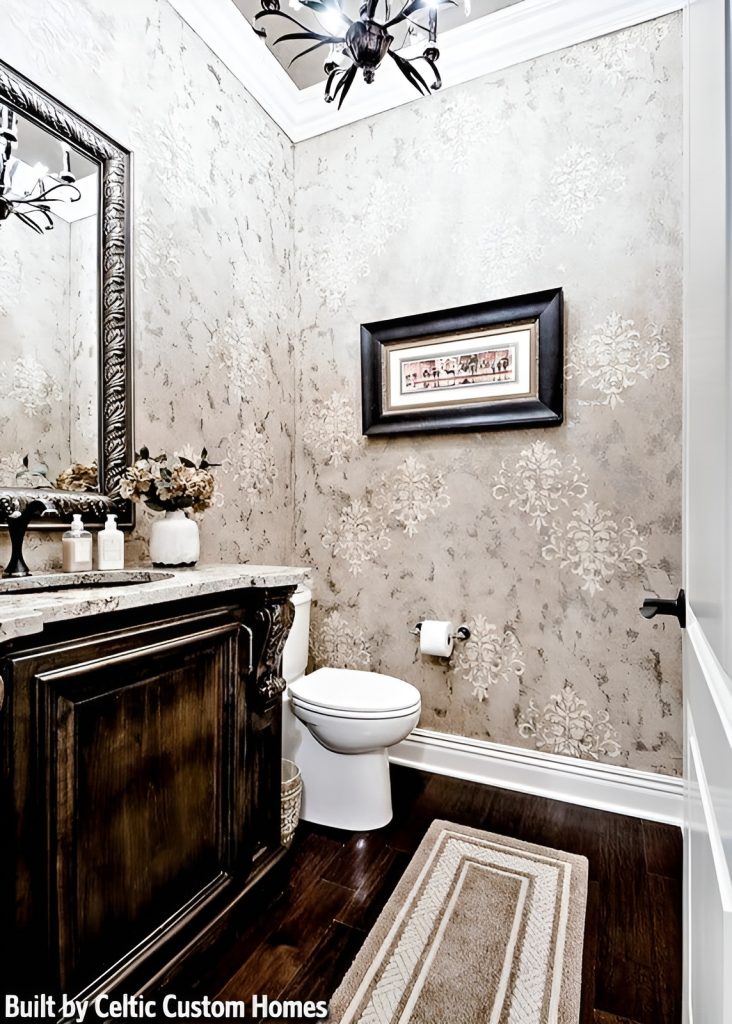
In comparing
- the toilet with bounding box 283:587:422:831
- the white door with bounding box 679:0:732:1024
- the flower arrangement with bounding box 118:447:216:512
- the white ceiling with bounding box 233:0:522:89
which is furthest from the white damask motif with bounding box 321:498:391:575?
the white ceiling with bounding box 233:0:522:89

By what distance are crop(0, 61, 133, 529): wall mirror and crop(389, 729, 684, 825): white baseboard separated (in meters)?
1.48

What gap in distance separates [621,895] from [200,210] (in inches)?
101

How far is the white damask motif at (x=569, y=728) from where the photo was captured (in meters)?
1.87

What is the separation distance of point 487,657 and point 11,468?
5.57 ft

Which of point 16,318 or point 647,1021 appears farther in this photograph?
point 16,318

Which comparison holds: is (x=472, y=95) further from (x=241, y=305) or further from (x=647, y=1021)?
(x=647, y=1021)

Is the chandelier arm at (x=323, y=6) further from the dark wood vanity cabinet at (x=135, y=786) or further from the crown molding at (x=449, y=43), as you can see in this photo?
the dark wood vanity cabinet at (x=135, y=786)

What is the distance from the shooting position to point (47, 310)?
1411 millimetres

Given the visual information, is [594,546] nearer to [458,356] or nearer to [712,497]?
[458,356]

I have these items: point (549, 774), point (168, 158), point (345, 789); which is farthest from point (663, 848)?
point (168, 158)

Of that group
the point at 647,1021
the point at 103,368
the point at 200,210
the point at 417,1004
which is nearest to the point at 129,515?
the point at 103,368

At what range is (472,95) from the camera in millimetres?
2072

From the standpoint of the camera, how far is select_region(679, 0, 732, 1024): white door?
43cm

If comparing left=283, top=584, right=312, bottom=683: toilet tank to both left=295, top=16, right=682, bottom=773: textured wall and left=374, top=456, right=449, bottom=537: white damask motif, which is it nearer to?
left=295, top=16, right=682, bottom=773: textured wall
